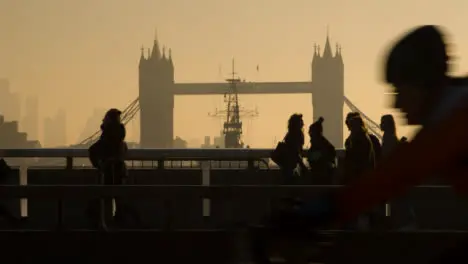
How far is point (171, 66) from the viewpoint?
6156 inches

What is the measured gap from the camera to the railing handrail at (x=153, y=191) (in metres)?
11.4

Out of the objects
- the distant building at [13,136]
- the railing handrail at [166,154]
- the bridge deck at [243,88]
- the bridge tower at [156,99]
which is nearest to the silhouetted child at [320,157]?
the railing handrail at [166,154]

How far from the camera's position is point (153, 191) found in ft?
38.3

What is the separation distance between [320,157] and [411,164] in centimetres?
1219

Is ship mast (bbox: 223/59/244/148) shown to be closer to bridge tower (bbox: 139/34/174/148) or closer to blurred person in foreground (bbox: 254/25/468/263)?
bridge tower (bbox: 139/34/174/148)

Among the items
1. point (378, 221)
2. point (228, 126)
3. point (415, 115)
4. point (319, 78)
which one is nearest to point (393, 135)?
point (378, 221)

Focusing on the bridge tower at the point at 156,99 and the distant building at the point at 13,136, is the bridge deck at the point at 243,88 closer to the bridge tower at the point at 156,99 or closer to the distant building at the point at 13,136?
the bridge tower at the point at 156,99

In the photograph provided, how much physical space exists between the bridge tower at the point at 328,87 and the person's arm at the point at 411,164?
11750cm

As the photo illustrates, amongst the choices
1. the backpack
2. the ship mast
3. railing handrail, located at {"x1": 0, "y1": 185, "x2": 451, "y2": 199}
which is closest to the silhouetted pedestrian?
the backpack

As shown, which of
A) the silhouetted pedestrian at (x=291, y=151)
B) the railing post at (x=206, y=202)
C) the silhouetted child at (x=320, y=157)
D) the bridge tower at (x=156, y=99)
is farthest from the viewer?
the bridge tower at (x=156, y=99)

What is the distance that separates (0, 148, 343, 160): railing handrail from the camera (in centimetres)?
2038

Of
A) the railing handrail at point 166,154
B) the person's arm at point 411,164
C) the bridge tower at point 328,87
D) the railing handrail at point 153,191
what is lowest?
the railing handrail at point 153,191

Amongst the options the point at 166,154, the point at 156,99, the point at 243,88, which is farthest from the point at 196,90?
the point at 166,154

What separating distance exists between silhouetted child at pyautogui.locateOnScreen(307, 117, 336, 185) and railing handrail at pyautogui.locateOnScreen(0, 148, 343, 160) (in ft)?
13.5
